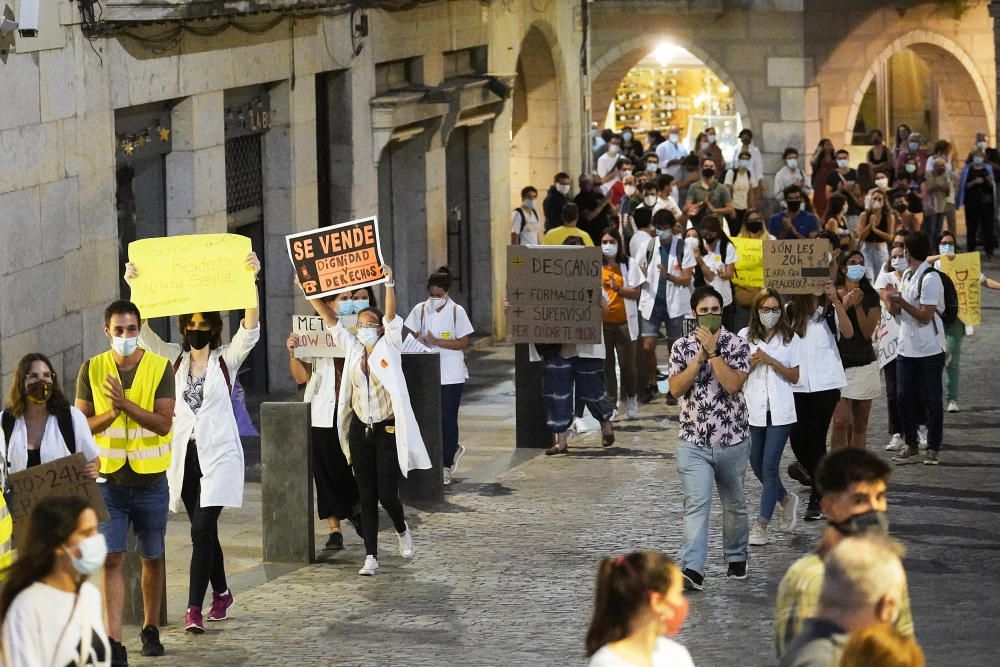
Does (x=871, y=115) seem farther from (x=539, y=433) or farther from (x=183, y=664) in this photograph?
(x=183, y=664)

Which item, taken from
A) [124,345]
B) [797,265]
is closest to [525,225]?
[797,265]

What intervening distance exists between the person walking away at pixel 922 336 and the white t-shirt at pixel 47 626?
9.62 meters

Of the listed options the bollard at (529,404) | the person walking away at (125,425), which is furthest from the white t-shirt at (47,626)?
the bollard at (529,404)

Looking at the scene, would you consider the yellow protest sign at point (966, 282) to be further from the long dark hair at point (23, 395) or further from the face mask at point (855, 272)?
the long dark hair at point (23, 395)

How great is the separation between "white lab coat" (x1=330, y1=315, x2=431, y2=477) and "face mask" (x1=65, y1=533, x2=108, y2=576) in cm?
544

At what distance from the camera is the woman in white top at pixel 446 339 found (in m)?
15.2

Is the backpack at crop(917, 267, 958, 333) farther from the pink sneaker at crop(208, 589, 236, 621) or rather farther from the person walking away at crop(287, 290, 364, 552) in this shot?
the pink sneaker at crop(208, 589, 236, 621)

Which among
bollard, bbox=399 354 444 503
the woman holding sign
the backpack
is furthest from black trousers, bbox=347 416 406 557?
the backpack

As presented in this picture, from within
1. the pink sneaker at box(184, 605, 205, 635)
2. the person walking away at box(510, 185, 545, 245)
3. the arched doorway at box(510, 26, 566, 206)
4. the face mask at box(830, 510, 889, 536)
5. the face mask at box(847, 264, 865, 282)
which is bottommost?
the pink sneaker at box(184, 605, 205, 635)

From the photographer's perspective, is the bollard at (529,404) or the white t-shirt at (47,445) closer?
the white t-shirt at (47,445)

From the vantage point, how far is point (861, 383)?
14094 mm

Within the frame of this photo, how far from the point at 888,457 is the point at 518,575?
4.78m

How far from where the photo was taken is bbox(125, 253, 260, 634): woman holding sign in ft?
35.1

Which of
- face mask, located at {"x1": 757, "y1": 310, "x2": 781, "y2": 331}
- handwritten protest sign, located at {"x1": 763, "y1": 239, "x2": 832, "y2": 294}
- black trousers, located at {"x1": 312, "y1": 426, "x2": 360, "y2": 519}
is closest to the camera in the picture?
face mask, located at {"x1": 757, "y1": 310, "x2": 781, "y2": 331}
